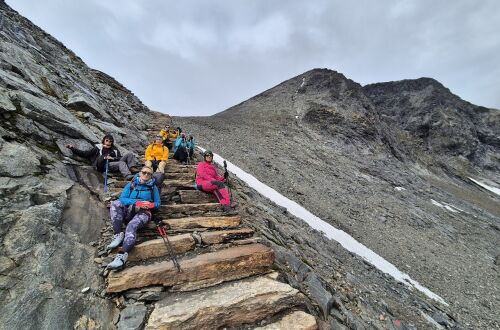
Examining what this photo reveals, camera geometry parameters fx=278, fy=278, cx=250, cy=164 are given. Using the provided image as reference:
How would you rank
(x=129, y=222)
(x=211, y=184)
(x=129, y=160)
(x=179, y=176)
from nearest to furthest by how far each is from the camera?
1. (x=129, y=222)
2. (x=211, y=184)
3. (x=129, y=160)
4. (x=179, y=176)

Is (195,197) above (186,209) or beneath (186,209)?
above

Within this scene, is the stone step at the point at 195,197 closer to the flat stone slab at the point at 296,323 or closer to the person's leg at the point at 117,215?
the person's leg at the point at 117,215

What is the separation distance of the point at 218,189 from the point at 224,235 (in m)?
1.99

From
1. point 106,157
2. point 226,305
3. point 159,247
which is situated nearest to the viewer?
point 226,305

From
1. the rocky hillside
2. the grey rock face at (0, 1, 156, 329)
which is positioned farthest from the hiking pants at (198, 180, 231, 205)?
the rocky hillside

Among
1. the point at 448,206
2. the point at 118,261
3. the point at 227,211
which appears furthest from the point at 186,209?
the point at 448,206

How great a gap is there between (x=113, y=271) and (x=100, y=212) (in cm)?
185

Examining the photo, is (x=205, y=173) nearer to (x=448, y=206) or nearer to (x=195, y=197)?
A: (x=195, y=197)

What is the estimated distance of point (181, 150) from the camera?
11898 mm

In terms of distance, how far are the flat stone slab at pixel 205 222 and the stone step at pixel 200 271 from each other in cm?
101

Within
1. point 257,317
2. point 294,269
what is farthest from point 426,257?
point 257,317

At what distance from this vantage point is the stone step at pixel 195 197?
8109 mm

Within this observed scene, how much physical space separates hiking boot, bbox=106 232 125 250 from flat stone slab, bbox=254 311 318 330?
301 cm

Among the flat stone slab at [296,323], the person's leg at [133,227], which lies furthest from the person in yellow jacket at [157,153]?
the flat stone slab at [296,323]
